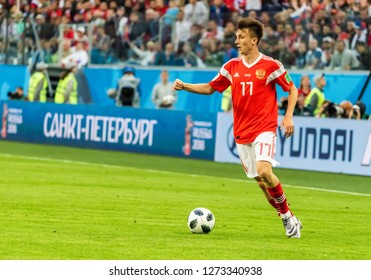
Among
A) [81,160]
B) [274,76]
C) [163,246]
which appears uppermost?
[274,76]

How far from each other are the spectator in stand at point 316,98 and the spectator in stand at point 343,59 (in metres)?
0.99

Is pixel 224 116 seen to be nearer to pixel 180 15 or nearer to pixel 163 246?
pixel 180 15

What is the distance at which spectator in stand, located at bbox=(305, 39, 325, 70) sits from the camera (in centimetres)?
2975

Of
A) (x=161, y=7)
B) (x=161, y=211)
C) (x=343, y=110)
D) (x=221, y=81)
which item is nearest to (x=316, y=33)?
(x=343, y=110)

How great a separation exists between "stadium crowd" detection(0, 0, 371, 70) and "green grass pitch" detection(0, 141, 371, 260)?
14.9 feet

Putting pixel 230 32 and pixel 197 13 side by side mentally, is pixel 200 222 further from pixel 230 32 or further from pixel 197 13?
pixel 197 13

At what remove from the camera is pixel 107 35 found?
3631cm

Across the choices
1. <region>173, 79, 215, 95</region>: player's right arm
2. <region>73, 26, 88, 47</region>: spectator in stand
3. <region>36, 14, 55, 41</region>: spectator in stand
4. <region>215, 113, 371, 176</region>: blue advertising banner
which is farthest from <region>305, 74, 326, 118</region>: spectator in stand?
<region>173, 79, 215, 95</region>: player's right arm

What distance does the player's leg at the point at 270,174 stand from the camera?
43.6 ft

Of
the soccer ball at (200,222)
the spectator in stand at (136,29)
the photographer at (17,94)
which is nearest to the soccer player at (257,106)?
the soccer ball at (200,222)

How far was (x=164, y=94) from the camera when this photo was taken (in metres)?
32.7

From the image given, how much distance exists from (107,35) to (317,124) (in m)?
12.2

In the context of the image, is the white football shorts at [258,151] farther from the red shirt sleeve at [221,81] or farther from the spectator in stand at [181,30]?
the spectator in stand at [181,30]
